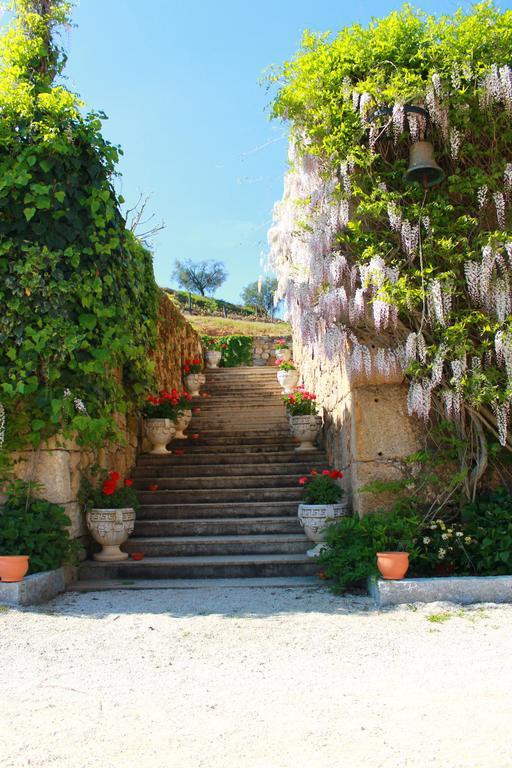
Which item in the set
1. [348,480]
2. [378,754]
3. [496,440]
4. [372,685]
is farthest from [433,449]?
[378,754]

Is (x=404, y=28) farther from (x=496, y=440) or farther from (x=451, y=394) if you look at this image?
(x=496, y=440)

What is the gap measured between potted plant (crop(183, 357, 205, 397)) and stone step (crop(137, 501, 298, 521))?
3.92 m

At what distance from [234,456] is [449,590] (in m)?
2.98

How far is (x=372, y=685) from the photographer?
2215 mm

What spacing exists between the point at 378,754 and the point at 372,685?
55 cm

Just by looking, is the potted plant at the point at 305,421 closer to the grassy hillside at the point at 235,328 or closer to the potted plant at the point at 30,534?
the potted plant at the point at 30,534

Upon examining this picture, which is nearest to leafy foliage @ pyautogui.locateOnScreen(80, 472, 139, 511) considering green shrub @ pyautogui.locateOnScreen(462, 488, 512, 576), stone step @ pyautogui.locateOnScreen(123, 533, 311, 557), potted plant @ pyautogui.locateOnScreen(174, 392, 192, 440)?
stone step @ pyautogui.locateOnScreen(123, 533, 311, 557)

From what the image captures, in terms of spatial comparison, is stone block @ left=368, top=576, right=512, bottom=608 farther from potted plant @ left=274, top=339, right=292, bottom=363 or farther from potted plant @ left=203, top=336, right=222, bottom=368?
potted plant @ left=203, top=336, right=222, bottom=368

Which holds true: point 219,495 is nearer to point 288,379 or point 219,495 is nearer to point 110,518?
point 110,518

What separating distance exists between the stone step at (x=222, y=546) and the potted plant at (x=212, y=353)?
6.86m

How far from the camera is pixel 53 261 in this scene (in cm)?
387

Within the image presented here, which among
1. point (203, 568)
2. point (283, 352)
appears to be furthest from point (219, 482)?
point (283, 352)

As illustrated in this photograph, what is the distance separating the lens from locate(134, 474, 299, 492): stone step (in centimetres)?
543

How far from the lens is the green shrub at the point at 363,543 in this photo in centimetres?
358
